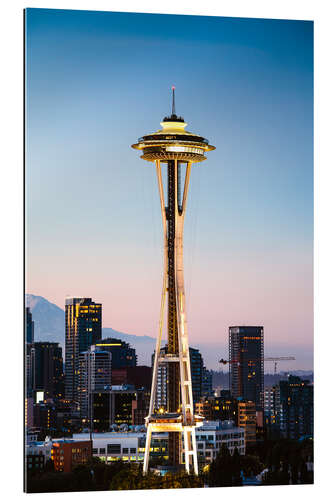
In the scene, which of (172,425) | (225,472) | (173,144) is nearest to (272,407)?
(172,425)

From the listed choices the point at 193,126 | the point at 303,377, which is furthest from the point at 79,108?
the point at 303,377

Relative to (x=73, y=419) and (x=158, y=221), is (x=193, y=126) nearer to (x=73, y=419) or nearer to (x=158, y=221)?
(x=158, y=221)

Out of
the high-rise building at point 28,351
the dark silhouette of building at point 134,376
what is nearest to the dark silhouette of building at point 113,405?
the dark silhouette of building at point 134,376

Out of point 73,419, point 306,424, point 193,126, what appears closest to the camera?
point 193,126

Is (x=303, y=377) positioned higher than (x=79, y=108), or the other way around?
(x=79, y=108)

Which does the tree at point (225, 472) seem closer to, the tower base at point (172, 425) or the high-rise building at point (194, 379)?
the tower base at point (172, 425)
